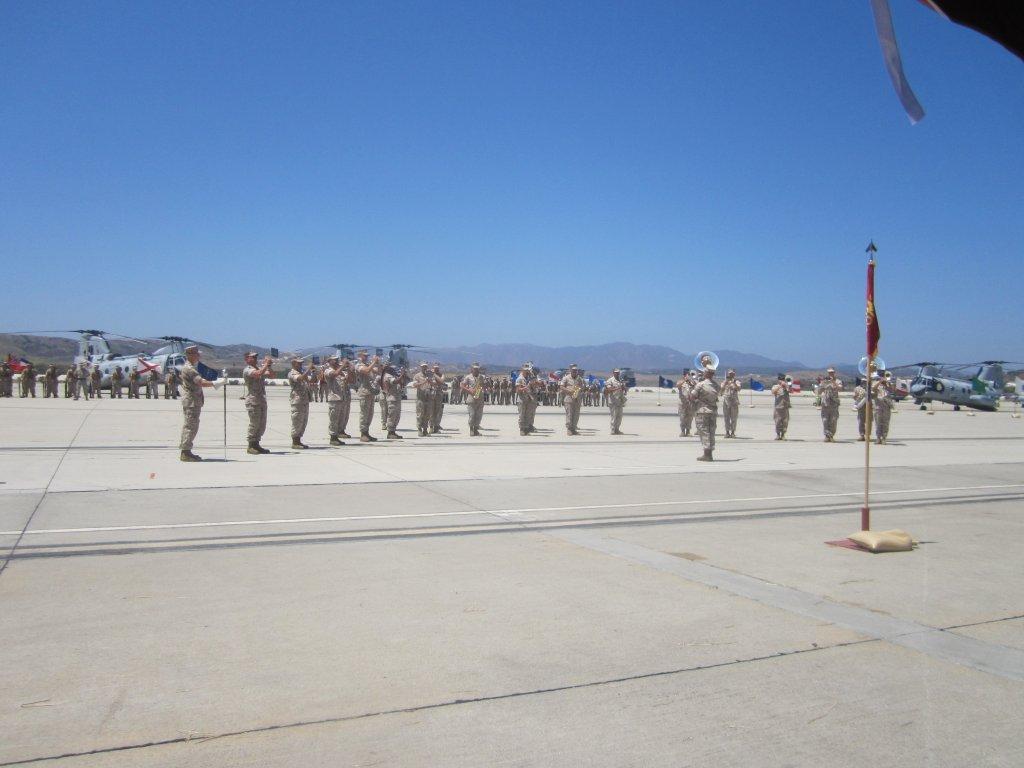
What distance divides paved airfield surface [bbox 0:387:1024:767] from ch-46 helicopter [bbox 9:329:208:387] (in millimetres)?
31756

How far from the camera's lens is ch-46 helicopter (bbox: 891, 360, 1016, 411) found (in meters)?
47.5

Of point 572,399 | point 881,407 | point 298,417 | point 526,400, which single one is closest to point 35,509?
point 298,417

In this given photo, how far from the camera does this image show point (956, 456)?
63.9 ft

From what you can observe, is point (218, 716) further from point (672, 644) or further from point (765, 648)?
point (765, 648)

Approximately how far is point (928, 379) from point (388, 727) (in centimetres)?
5031

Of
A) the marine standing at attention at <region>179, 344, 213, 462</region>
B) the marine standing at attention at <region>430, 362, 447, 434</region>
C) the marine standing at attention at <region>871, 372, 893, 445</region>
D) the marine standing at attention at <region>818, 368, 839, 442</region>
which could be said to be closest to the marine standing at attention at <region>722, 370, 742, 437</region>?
the marine standing at attention at <region>818, 368, 839, 442</region>

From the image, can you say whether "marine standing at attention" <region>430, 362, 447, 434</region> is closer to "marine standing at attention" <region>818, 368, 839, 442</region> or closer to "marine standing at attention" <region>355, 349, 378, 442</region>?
"marine standing at attention" <region>355, 349, 378, 442</region>

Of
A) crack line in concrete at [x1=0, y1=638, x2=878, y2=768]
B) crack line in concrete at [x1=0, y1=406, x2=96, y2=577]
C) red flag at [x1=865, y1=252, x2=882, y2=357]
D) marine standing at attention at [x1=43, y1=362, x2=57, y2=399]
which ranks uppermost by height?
red flag at [x1=865, y1=252, x2=882, y2=357]

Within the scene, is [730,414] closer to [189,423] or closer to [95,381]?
[189,423]

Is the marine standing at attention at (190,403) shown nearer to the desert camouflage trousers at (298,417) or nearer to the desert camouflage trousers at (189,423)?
the desert camouflage trousers at (189,423)

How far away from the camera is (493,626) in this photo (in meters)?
5.45

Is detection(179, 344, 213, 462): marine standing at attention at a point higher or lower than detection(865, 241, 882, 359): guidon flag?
lower

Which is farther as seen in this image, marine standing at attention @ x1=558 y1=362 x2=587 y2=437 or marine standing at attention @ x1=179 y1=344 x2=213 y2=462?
marine standing at attention @ x1=558 y1=362 x2=587 y2=437

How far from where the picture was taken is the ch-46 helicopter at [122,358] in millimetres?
41219
